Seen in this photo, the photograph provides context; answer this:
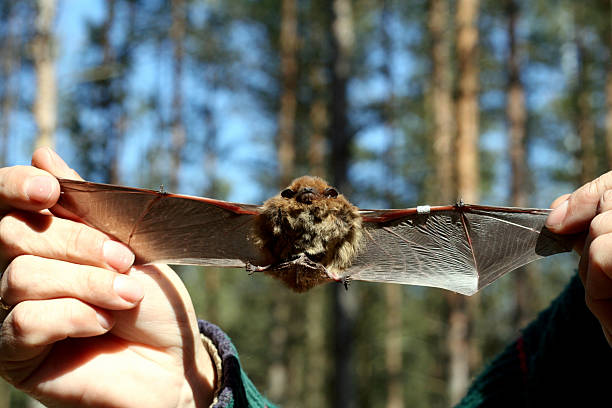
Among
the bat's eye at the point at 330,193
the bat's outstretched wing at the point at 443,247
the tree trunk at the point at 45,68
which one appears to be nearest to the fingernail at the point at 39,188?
the bat's eye at the point at 330,193

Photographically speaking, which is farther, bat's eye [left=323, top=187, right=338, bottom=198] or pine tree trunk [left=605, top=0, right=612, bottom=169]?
pine tree trunk [left=605, top=0, right=612, bottom=169]

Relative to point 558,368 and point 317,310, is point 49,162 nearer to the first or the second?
point 558,368

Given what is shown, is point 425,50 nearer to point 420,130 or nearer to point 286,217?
point 420,130

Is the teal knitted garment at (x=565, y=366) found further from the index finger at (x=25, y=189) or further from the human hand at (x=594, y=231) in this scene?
the index finger at (x=25, y=189)

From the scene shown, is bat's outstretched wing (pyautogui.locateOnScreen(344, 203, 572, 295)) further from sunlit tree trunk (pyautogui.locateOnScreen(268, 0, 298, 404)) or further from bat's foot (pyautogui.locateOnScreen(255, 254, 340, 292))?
sunlit tree trunk (pyautogui.locateOnScreen(268, 0, 298, 404))

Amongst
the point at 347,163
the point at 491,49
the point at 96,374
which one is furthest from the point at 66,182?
the point at 491,49

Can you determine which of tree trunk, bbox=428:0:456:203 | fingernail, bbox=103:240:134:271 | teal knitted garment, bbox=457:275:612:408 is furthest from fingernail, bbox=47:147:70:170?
tree trunk, bbox=428:0:456:203

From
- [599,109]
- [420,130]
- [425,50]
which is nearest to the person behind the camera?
[425,50]
